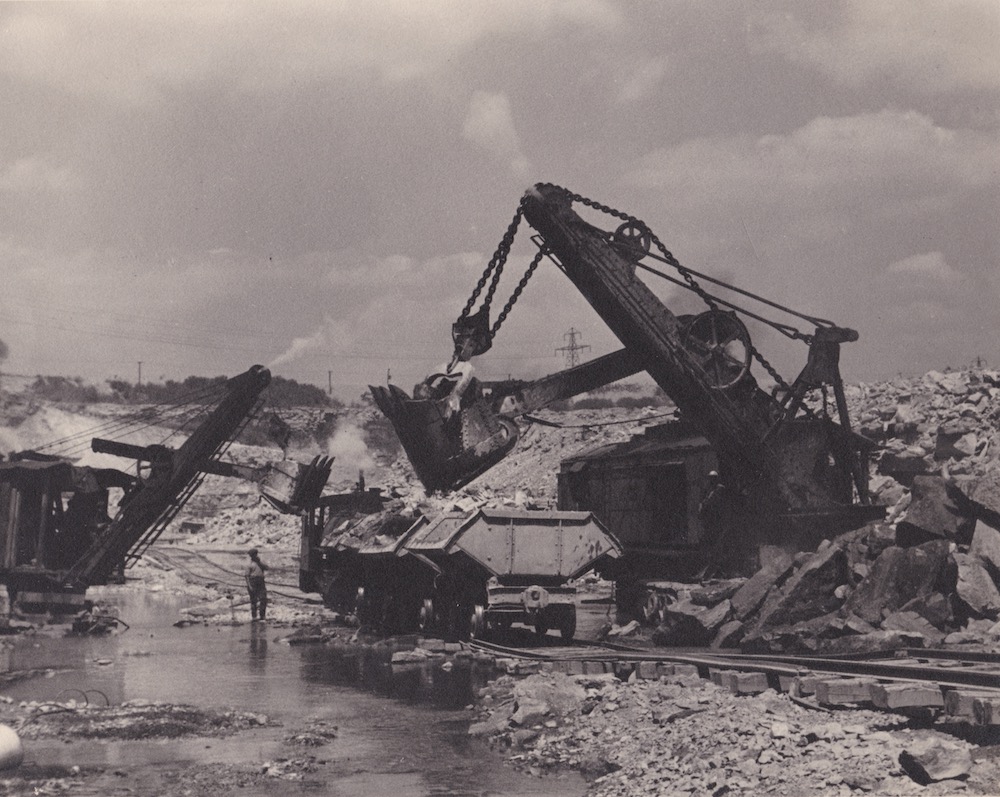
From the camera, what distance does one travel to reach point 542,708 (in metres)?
9.20

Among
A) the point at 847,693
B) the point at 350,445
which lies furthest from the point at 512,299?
the point at 350,445

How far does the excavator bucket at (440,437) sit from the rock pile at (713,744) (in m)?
3.71

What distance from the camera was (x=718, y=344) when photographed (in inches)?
603

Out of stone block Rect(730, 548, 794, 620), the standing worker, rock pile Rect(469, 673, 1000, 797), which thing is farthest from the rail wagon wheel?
the standing worker

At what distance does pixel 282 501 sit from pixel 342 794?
1541cm

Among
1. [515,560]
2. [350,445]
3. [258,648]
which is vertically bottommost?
[258,648]

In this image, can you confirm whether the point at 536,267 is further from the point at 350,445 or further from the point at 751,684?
the point at 350,445

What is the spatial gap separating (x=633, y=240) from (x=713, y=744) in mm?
8933

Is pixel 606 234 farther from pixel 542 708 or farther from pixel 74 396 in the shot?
pixel 74 396

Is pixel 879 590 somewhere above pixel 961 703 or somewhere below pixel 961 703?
above

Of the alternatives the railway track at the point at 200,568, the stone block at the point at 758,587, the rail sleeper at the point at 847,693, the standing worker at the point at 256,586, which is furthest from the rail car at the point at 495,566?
the railway track at the point at 200,568

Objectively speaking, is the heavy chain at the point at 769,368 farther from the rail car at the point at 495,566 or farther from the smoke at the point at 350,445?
the smoke at the point at 350,445

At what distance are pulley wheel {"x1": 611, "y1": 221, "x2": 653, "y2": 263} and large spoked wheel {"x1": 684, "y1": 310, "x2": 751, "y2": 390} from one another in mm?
1222

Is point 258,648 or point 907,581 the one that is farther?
point 258,648
